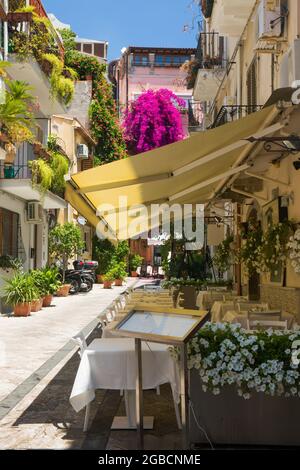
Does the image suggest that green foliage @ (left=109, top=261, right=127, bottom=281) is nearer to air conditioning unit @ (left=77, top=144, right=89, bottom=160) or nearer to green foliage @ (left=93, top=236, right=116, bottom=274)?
green foliage @ (left=93, top=236, right=116, bottom=274)

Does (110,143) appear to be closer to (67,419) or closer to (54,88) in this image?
(54,88)

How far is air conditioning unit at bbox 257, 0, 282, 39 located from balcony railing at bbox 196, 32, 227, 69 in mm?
9231

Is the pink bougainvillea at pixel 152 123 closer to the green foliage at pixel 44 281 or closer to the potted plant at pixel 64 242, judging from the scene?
the potted plant at pixel 64 242

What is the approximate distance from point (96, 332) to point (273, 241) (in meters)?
4.53

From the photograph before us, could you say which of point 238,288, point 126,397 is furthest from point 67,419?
point 238,288

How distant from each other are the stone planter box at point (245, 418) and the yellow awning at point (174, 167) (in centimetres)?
243

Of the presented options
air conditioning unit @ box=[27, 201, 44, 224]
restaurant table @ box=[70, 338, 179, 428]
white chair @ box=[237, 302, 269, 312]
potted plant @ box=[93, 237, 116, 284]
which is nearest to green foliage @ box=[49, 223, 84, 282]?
air conditioning unit @ box=[27, 201, 44, 224]

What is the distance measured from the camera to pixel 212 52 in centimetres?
2073

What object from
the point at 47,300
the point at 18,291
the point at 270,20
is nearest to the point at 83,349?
the point at 270,20

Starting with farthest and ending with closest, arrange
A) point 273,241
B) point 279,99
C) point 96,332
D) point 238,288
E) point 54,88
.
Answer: point 54,88, point 238,288, point 96,332, point 273,241, point 279,99

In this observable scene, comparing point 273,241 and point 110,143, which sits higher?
point 110,143

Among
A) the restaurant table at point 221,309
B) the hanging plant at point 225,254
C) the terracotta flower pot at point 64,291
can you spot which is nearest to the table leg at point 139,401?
the restaurant table at point 221,309

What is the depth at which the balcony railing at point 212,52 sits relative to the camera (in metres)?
20.7
